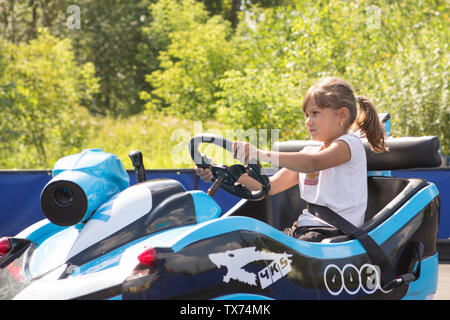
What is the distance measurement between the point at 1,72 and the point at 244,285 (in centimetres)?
966

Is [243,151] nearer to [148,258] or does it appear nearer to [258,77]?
[148,258]

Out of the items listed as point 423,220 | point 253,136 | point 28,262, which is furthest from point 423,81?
point 28,262

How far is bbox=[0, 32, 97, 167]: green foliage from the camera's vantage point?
35.9 ft

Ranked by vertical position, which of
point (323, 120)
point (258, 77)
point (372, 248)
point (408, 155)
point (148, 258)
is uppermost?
point (323, 120)

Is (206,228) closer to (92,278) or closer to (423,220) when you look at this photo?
(92,278)

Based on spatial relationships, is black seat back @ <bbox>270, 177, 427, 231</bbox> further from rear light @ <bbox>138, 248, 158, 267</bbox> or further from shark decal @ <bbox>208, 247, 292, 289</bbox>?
rear light @ <bbox>138, 248, 158, 267</bbox>

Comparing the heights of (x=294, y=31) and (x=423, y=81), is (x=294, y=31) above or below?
above

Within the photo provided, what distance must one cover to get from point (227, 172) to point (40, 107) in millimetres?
10127

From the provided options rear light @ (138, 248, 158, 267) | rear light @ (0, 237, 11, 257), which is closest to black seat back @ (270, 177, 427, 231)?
rear light @ (138, 248, 158, 267)

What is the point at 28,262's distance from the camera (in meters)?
2.25

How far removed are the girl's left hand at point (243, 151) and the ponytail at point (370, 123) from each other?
740 millimetres

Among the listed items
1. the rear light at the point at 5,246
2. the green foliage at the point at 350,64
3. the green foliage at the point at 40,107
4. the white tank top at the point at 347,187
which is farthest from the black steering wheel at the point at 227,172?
the green foliage at the point at 40,107

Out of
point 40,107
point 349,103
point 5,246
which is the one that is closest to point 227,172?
point 349,103

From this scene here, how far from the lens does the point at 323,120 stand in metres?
2.54
